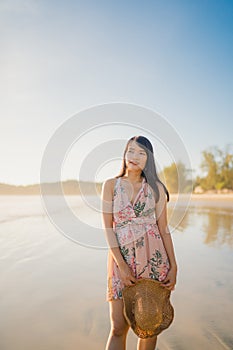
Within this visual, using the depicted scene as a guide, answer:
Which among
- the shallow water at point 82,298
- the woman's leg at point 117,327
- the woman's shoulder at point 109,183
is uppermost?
the woman's shoulder at point 109,183

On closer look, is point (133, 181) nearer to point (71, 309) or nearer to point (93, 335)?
point (93, 335)

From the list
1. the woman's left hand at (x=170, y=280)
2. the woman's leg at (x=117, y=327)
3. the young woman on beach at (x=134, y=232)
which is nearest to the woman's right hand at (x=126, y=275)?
the young woman on beach at (x=134, y=232)

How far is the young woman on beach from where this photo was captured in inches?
85.5

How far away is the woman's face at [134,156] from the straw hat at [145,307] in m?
0.75

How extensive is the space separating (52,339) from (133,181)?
133 cm

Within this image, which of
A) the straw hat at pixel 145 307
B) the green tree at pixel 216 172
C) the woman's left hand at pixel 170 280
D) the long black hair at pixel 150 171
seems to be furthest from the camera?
the green tree at pixel 216 172

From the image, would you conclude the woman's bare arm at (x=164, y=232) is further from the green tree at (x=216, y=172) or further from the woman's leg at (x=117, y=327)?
the green tree at (x=216, y=172)

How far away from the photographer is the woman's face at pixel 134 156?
2.32 metres

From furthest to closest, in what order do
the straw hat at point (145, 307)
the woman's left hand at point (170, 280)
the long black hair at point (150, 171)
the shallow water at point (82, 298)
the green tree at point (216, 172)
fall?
the green tree at point (216, 172), the shallow water at point (82, 298), the long black hair at point (150, 171), the woman's left hand at point (170, 280), the straw hat at point (145, 307)

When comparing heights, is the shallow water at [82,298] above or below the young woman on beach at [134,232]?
below

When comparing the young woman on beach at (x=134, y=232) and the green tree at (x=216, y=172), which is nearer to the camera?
the young woman on beach at (x=134, y=232)

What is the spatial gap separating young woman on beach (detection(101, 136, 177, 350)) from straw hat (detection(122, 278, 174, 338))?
56 mm

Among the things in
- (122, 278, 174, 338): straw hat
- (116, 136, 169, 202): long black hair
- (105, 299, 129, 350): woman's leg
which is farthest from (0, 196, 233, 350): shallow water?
(116, 136, 169, 202): long black hair

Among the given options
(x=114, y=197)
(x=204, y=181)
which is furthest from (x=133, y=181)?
(x=204, y=181)
